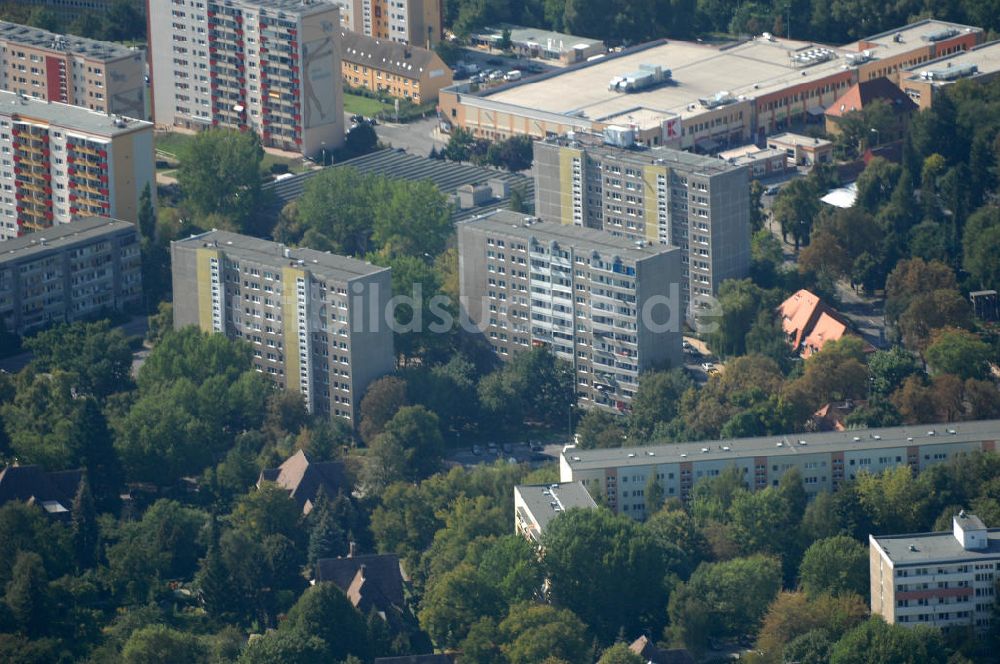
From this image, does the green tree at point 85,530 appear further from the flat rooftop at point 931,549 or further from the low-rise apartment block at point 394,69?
the low-rise apartment block at point 394,69

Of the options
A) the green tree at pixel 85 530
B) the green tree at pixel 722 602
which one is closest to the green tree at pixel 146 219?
the green tree at pixel 85 530

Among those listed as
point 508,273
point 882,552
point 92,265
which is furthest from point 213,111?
point 882,552

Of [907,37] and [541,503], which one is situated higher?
[907,37]

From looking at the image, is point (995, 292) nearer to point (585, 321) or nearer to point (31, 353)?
point (585, 321)

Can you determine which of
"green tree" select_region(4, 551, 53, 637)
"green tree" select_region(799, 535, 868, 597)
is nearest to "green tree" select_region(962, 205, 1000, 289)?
"green tree" select_region(799, 535, 868, 597)

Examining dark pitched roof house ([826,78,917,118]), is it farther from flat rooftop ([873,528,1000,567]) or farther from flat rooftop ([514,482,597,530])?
flat rooftop ([873,528,1000,567])

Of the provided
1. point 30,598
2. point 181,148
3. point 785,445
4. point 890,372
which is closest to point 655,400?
point 785,445

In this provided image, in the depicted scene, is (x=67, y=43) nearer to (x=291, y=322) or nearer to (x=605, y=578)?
(x=291, y=322)
